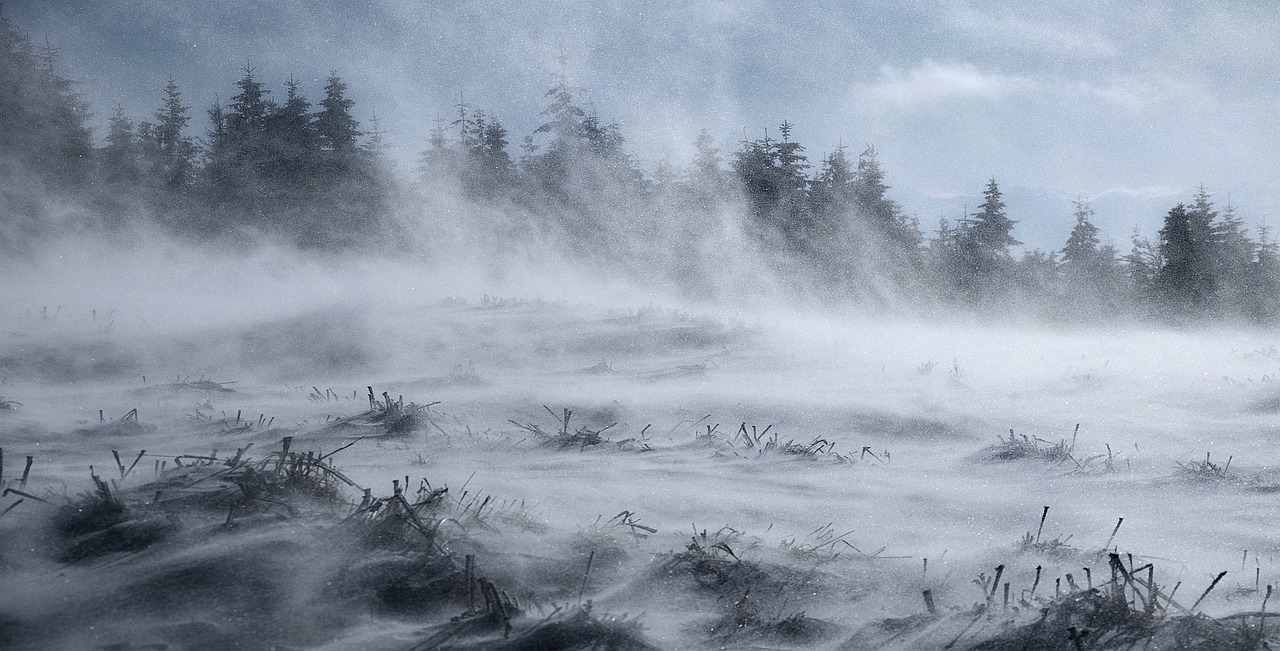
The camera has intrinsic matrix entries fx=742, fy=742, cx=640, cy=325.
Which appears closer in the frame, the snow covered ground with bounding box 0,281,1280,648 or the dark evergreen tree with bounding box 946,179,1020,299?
the snow covered ground with bounding box 0,281,1280,648

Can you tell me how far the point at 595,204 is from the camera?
17609mm

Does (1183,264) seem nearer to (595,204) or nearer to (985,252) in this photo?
(985,252)

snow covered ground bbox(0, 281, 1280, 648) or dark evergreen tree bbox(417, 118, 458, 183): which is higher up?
dark evergreen tree bbox(417, 118, 458, 183)

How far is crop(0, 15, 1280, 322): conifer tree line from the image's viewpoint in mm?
15359

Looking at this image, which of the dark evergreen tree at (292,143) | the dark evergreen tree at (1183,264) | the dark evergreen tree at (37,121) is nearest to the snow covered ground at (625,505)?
the dark evergreen tree at (37,121)

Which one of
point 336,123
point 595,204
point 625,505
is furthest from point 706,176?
point 625,505

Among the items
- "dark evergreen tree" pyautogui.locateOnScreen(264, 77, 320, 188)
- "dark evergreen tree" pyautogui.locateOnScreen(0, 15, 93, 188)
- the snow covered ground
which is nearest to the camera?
the snow covered ground

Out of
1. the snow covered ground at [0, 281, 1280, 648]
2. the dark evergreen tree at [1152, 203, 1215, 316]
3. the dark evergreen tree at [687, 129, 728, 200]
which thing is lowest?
the snow covered ground at [0, 281, 1280, 648]

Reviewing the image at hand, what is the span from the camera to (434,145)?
838 inches

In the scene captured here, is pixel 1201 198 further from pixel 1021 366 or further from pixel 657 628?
pixel 657 628

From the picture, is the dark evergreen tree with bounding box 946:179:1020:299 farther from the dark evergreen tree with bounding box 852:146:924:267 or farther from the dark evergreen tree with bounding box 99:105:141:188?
the dark evergreen tree with bounding box 99:105:141:188

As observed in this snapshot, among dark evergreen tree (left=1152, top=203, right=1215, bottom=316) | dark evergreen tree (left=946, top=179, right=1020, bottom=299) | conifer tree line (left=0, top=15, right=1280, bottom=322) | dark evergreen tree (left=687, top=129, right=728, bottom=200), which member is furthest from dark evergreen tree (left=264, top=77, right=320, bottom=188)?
dark evergreen tree (left=1152, top=203, right=1215, bottom=316)

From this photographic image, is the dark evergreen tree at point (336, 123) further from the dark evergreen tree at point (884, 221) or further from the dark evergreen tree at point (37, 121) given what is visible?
the dark evergreen tree at point (884, 221)

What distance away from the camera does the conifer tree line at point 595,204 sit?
15.4 metres
